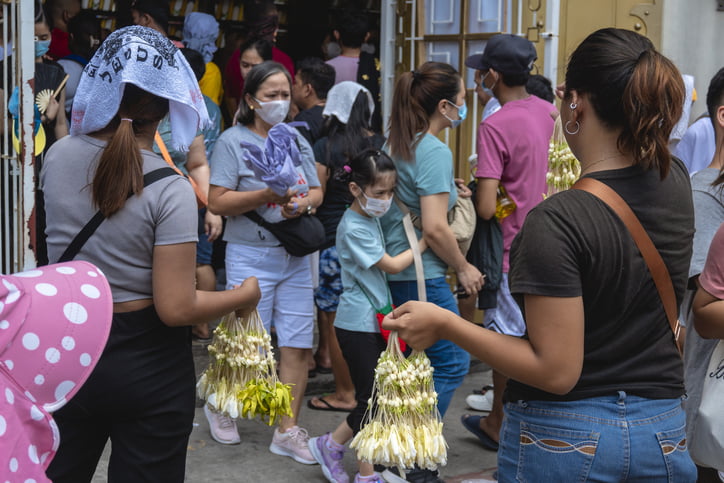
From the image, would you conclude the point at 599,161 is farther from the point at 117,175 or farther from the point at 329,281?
the point at 329,281

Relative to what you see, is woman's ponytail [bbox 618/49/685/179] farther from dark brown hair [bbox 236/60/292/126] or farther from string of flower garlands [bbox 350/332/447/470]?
dark brown hair [bbox 236/60/292/126]

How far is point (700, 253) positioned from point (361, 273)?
1.48 m

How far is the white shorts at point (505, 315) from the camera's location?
468 cm

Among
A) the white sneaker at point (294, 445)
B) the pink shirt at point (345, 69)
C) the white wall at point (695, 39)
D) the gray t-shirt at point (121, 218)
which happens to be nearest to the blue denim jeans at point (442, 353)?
the white sneaker at point (294, 445)

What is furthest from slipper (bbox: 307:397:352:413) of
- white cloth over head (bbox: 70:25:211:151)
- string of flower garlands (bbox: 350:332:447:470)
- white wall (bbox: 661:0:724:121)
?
white wall (bbox: 661:0:724:121)

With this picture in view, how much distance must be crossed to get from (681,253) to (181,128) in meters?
1.42

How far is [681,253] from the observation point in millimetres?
2146

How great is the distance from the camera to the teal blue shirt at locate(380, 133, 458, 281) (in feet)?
13.5

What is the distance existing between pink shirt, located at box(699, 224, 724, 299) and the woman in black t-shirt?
544 mm

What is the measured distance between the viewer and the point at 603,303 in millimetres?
2057

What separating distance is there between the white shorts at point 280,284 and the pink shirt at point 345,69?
253 centimetres

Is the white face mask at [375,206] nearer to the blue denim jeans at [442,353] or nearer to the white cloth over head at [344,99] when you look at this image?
the blue denim jeans at [442,353]

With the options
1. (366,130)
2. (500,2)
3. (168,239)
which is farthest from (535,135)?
(168,239)

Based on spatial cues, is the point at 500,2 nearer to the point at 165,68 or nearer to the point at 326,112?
the point at 326,112
